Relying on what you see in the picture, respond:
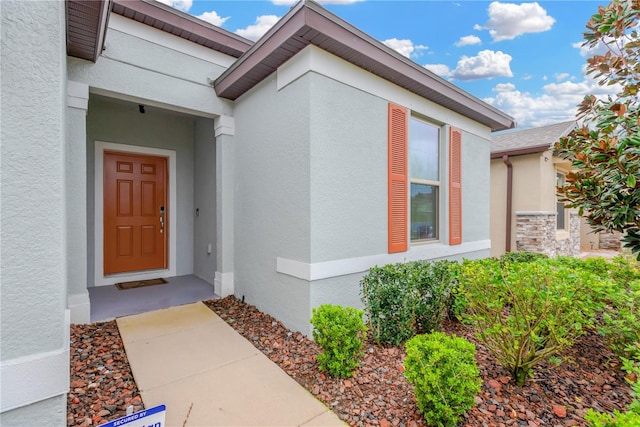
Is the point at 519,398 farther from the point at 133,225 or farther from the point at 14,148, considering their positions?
the point at 133,225

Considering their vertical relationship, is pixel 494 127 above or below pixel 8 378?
above

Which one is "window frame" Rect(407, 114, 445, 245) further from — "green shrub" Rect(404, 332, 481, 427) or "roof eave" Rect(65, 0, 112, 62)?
"roof eave" Rect(65, 0, 112, 62)

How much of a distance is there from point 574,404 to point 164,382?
10.3ft

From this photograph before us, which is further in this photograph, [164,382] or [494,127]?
[494,127]

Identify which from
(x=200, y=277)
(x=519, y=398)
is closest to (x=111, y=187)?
(x=200, y=277)

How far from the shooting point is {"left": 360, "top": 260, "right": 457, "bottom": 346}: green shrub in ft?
9.43

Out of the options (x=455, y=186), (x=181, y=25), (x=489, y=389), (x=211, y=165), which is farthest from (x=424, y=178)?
(x=181, y=25)

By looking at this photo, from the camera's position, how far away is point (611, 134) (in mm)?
2443

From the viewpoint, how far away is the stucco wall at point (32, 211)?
1.39m

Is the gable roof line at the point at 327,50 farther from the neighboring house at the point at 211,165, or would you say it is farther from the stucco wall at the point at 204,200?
the stucco wall at the point at 204,200

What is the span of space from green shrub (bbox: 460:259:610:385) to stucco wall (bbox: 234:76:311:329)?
1.71m

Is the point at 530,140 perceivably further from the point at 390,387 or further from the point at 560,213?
the point at 390,387

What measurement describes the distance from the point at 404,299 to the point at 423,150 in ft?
8.67

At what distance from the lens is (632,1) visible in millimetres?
2418
